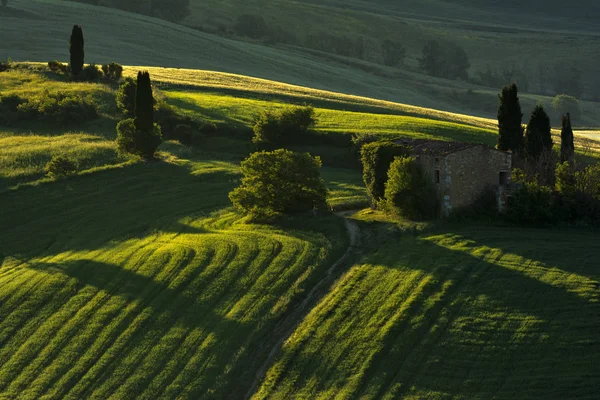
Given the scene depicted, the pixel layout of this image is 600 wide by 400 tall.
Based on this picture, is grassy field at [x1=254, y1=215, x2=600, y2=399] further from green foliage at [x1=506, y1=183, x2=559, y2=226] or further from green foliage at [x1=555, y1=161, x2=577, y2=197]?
green foliage at [x1=555, y1=161, x2=577, y2=197]

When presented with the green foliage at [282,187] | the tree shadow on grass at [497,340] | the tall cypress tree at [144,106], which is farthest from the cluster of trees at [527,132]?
the tall cypress tree at [144,106]

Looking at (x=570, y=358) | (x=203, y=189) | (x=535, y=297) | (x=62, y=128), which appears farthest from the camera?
(x=62, y=128)

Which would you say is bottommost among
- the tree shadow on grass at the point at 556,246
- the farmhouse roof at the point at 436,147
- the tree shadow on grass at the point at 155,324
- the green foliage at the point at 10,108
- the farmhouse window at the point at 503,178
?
the tree shadow on grass at the point at 155,324

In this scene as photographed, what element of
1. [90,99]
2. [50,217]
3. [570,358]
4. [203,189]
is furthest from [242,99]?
[570,358]

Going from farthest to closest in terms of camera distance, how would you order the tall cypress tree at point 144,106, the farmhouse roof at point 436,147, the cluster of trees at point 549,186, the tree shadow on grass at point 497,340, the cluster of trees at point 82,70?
the cluster of trees at point 82,70, the tall cypress tree at point 144,106, the farmhouse roof at point 436,147, the cluster of trees at point 549,186, the tree shadow on grass at point 497,340

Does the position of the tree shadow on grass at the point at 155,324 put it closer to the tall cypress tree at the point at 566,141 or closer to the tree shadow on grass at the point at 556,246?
the tree shadow on grass at the point at 556,246

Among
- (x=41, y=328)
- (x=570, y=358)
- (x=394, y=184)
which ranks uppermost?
(x=394, y=184)

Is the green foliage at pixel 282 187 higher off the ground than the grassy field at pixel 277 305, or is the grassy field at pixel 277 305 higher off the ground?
the green foliage at pixel 282 187

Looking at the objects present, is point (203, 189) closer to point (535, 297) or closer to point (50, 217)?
point (50, 217)
